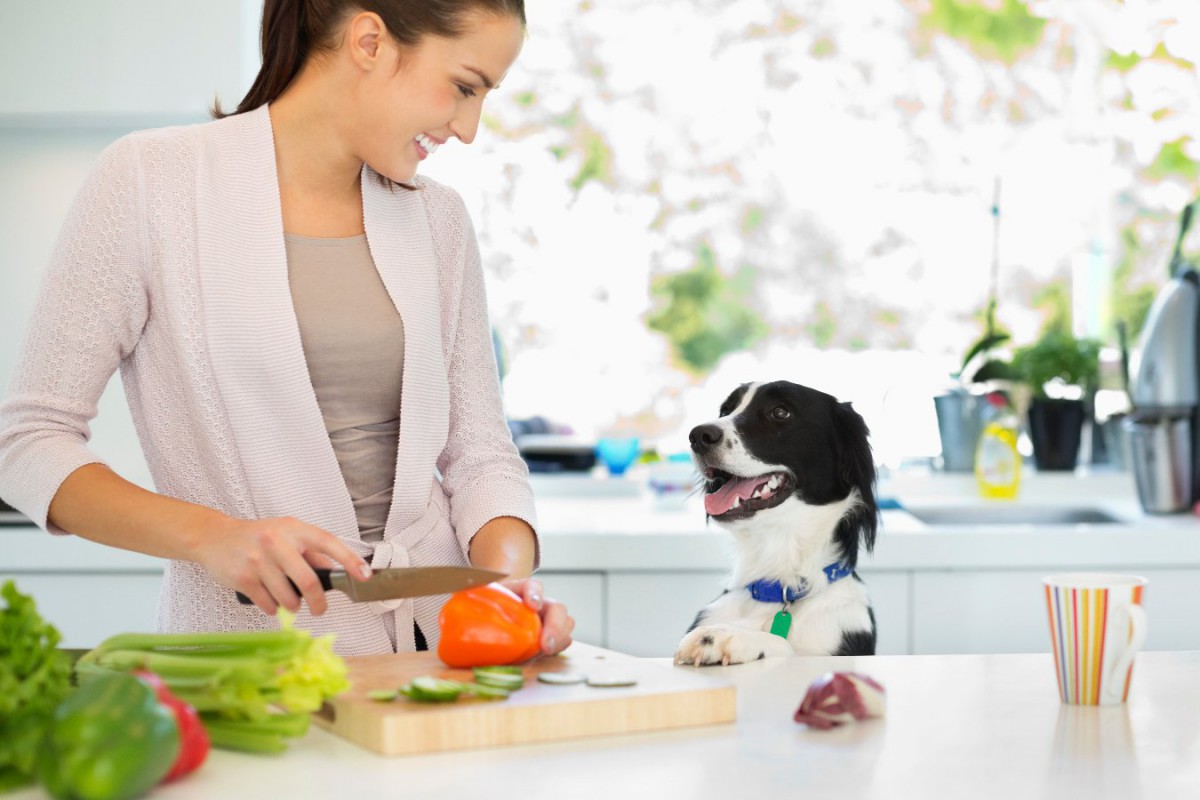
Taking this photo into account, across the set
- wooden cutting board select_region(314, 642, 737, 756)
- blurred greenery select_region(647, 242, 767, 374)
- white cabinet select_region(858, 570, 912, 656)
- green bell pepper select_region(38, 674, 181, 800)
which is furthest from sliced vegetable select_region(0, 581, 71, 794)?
blurred greenery select_region(647, 242, 767, 374)

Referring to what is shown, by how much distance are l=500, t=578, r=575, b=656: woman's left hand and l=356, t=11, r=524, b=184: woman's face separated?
1.74 feet

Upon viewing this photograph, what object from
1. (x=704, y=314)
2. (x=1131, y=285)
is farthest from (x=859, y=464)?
(x=1131, y=285)

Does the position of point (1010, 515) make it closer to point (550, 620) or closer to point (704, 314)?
point (704, 314)

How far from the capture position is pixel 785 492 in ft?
6.86

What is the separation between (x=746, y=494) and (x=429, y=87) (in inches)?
36.7

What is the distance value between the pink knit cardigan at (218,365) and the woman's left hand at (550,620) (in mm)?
281

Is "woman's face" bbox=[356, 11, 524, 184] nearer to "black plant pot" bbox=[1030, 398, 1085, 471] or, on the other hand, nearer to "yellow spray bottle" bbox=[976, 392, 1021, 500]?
"yellow spray bottle" bbox=[976, 392, 1021, 500]

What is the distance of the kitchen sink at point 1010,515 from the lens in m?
3.17

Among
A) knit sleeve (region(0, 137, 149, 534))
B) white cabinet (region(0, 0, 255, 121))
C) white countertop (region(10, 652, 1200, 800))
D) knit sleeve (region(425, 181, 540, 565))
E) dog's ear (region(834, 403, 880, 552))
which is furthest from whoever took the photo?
white cabinet (region(0, 0, 255, 121))

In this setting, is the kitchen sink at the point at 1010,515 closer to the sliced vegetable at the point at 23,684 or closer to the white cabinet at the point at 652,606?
the white cabinet at the point at 652,606

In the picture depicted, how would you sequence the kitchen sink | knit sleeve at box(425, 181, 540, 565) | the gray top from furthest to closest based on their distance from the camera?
1. the kitchen sink
2. knit sleeve at box(425, 181, 540, 565)
3. the gray top

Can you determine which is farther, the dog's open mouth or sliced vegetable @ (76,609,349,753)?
the dog's open mouth

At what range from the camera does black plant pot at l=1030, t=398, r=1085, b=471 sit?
11.4 ft

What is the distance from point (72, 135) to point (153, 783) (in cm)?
227
